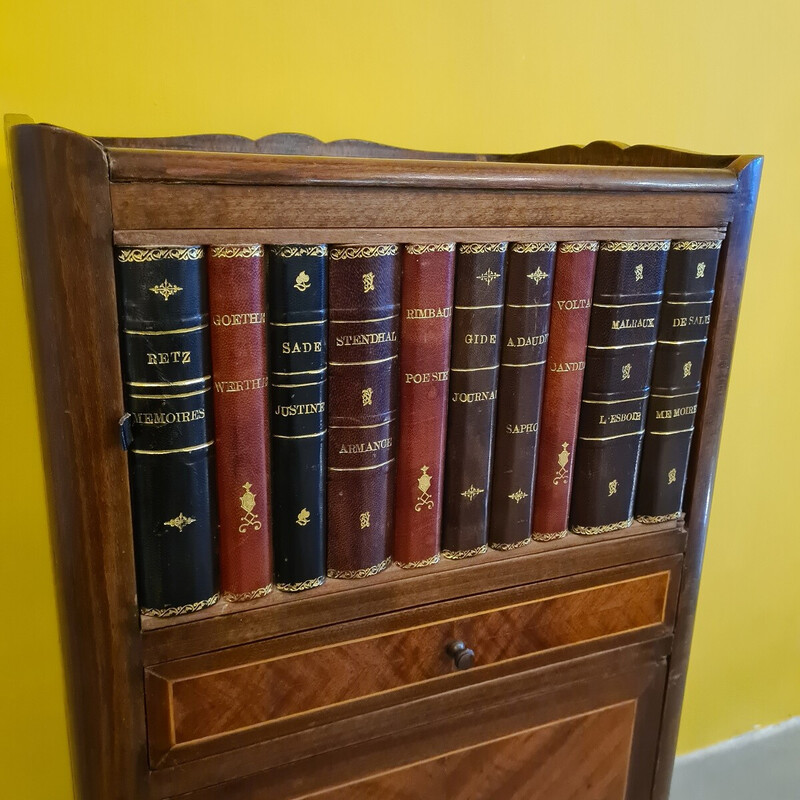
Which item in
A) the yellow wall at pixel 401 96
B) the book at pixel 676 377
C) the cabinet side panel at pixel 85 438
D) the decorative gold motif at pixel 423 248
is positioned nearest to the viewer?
the cabinet side panel at pixel 85 438

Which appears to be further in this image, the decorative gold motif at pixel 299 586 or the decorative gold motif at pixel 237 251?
the decorative gold motif at pixel 299 586

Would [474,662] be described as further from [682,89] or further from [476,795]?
[682,89]

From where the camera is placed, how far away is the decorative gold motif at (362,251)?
2.09 feet

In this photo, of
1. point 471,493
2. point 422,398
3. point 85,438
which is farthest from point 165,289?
point 471,493

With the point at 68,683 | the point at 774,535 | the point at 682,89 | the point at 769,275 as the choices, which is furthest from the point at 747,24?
the point at 68,683

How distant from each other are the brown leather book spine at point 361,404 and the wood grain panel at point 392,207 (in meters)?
0.03

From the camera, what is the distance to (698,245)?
76 cm

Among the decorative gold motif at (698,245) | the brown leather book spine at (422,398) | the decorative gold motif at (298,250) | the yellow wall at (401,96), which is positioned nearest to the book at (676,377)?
the decorative gold motif at (698,245)

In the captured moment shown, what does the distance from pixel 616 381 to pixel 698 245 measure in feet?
0.50

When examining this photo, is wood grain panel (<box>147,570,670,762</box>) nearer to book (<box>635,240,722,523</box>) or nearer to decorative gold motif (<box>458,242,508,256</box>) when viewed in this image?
book (<box>635,240,722,523</box>)

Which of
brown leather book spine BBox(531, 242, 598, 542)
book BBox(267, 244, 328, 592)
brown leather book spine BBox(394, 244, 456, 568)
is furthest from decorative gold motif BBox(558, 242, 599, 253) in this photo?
book BBox(267, 244, 328, 592)

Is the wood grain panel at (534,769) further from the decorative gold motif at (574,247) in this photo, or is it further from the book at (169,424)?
the decorative gold motif at (574,247)

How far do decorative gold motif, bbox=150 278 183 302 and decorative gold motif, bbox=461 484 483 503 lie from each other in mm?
336

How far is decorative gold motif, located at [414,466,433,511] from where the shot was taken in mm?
734
